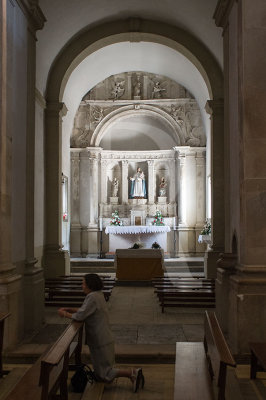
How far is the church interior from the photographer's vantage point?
18.3ft

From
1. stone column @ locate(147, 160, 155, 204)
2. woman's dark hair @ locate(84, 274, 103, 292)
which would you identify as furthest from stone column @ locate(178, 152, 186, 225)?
woman's dark hair @ locate(84, 274, 103, 292)

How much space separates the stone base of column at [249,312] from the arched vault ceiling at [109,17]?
266 inches

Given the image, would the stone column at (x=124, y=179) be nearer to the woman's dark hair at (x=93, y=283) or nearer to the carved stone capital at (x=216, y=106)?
the carved stone capital at (x=216, y=106)

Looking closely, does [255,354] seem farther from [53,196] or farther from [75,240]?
[75,240]

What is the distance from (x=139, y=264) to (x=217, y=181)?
322 centimetres

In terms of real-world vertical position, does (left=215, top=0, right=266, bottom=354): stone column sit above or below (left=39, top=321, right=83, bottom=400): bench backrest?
above

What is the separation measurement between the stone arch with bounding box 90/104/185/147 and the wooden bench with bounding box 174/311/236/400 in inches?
519

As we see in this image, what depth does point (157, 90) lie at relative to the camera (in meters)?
17.5

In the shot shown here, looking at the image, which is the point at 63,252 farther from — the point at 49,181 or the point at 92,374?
the point at 92,374

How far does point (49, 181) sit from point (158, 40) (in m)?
4.77

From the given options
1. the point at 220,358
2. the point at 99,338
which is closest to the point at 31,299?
the point at 99,338

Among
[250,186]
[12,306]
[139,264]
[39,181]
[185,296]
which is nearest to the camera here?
[250,186]

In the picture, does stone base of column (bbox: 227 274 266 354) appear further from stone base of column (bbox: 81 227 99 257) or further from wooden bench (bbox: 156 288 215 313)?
stone base of column (bbox: 81 227 99 257)

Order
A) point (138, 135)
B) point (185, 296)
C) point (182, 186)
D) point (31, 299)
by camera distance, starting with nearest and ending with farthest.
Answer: point (31, 299), point (185, 296), point (182, 186), point (138, 135)
